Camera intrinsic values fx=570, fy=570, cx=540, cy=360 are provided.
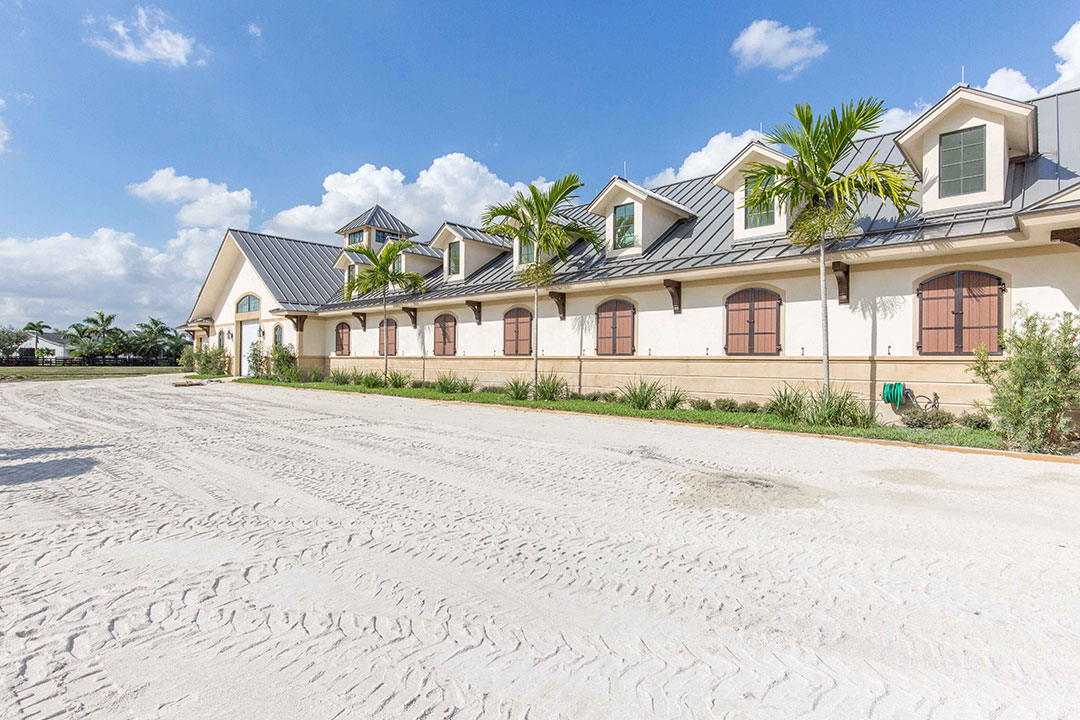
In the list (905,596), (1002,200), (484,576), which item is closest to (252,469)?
(484,576)

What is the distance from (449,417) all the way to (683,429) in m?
5.32

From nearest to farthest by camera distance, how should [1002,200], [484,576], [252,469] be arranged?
[484,576] < [252,469] < [1002,200]

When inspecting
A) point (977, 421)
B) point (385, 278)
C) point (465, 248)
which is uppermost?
point (465, 248)

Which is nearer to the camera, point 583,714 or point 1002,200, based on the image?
point 583,714

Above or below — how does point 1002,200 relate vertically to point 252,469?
above

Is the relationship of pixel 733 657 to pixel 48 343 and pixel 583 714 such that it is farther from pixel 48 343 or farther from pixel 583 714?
pixel 48 343

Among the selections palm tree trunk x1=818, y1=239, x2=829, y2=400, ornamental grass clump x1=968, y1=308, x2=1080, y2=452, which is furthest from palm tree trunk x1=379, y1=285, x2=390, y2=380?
ornamental grass clump x1=968, y1=308, x2=1080, y2=452

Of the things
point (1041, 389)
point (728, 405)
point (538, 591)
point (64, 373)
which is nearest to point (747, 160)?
point (728, 405)

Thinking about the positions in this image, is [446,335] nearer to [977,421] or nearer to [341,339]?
[341,339]

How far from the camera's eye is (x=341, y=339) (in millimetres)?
28250

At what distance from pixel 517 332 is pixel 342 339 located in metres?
12.2

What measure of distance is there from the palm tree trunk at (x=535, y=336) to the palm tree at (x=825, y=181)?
23.3 feet

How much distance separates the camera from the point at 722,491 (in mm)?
6160

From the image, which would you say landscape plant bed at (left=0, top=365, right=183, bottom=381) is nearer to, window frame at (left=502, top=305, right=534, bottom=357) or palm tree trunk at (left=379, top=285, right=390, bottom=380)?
palm tree trunk at (left=379, top=285, right=390, bottom=380)
